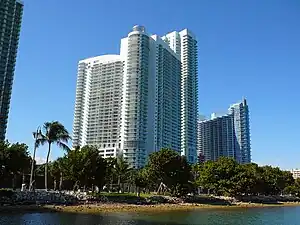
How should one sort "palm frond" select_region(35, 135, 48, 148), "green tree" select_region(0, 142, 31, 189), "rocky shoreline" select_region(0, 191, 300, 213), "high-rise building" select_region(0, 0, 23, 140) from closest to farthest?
"rocky shoreline" select_region(0, 191, 300, 213) < "green tree" select_region(0, 142, 31, 189) < "palm frond" select_region(35, 135, 48, 148) < "high-rise building" select_region(0, 0, 23, 140)

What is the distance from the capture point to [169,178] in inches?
3408

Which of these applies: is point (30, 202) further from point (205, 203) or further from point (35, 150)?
point (205, 203)

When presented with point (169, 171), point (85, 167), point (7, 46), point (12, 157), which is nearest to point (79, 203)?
point (85, 167)

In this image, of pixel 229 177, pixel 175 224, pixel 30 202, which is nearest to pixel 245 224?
pixel 175 224

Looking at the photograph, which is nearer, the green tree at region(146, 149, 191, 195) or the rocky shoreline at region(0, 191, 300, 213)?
the rocky shoreline at region(0, 191, 300, 213)

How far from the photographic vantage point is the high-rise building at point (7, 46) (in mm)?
158375

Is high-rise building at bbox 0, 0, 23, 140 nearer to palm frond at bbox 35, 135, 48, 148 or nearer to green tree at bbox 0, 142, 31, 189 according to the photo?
palm frond at bbox 35, 135, 48, 148

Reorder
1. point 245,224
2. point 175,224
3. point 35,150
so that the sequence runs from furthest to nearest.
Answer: point 35,150 → point 245,224 → point 175,224

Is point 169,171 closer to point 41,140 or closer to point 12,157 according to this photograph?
point 41,140

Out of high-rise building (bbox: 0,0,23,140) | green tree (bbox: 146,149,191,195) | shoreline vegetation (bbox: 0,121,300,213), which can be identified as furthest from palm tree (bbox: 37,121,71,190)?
high-rise building (bbox: 0,0,23,140)

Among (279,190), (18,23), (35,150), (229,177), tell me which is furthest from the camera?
(18,23)

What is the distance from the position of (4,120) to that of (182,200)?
100m

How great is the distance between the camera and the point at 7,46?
164m

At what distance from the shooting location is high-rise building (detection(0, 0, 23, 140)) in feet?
520
